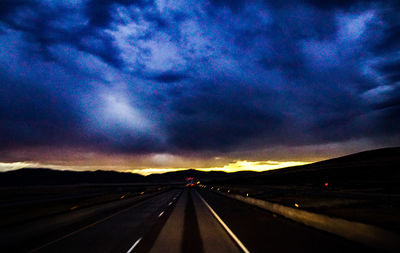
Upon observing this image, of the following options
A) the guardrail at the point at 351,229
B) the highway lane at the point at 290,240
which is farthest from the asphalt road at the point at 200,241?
the guardrail at the point at 351,229

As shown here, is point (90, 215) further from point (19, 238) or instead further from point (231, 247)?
point (231, 247)

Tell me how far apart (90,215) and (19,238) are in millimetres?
8465

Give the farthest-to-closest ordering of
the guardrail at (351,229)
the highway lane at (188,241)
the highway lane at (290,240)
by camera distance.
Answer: the highway lane at (188,241) → the highway lane at (290,240) → the guardrail at (351,229)

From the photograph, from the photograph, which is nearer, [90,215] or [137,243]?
[137,243]

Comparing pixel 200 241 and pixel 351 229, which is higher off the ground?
pixel 351 229

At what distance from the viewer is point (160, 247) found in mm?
8789

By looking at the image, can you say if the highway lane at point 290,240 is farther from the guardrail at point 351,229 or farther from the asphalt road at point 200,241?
the guardrail at point 351,229

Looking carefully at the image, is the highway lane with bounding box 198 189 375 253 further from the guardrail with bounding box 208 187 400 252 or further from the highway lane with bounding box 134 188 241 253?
the highway lane with bounding box 134 188 241 253

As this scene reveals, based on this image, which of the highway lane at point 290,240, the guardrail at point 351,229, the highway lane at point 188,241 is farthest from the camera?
the highway lane at point 188,241

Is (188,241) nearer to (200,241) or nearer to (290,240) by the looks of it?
(200,241)

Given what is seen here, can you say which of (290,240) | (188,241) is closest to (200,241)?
(188,241)

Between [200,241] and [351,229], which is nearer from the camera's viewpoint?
[351,229]

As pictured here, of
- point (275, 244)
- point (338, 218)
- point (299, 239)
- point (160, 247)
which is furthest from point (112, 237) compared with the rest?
point (338, 218)

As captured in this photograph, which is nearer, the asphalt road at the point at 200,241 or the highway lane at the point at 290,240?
the highway lane at the point at 290,240
